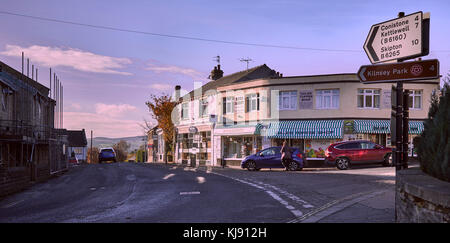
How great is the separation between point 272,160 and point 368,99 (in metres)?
11.3

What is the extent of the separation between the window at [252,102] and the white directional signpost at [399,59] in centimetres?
3005

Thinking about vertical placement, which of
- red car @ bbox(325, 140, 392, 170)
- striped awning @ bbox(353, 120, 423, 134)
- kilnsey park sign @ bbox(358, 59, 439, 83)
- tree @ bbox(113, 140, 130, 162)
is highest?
kilnsey park sign @ bbox(358, 59, 439, 83)

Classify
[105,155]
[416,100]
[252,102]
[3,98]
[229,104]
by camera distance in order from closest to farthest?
[3,98] → [416,100] → [252,102] → [229,104] → [105,155]

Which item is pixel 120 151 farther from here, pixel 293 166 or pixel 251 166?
pixel 293 166

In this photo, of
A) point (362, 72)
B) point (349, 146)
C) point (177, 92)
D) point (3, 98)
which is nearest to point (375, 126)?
point (349, 146)

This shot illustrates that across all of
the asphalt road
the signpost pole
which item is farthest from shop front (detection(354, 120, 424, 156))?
the signpost pole

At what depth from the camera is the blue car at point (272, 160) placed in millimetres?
26375

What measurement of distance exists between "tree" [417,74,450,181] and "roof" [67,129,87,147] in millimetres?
101985

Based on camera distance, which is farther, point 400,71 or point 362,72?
point 362,72

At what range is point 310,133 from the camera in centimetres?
3400

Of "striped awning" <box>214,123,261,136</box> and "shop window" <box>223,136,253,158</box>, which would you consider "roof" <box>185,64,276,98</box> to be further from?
"shop window" <box>223,136,253,158</box>

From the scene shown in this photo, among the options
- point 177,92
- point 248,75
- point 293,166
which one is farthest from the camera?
point 177,92

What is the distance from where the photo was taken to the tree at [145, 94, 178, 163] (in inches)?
2185
